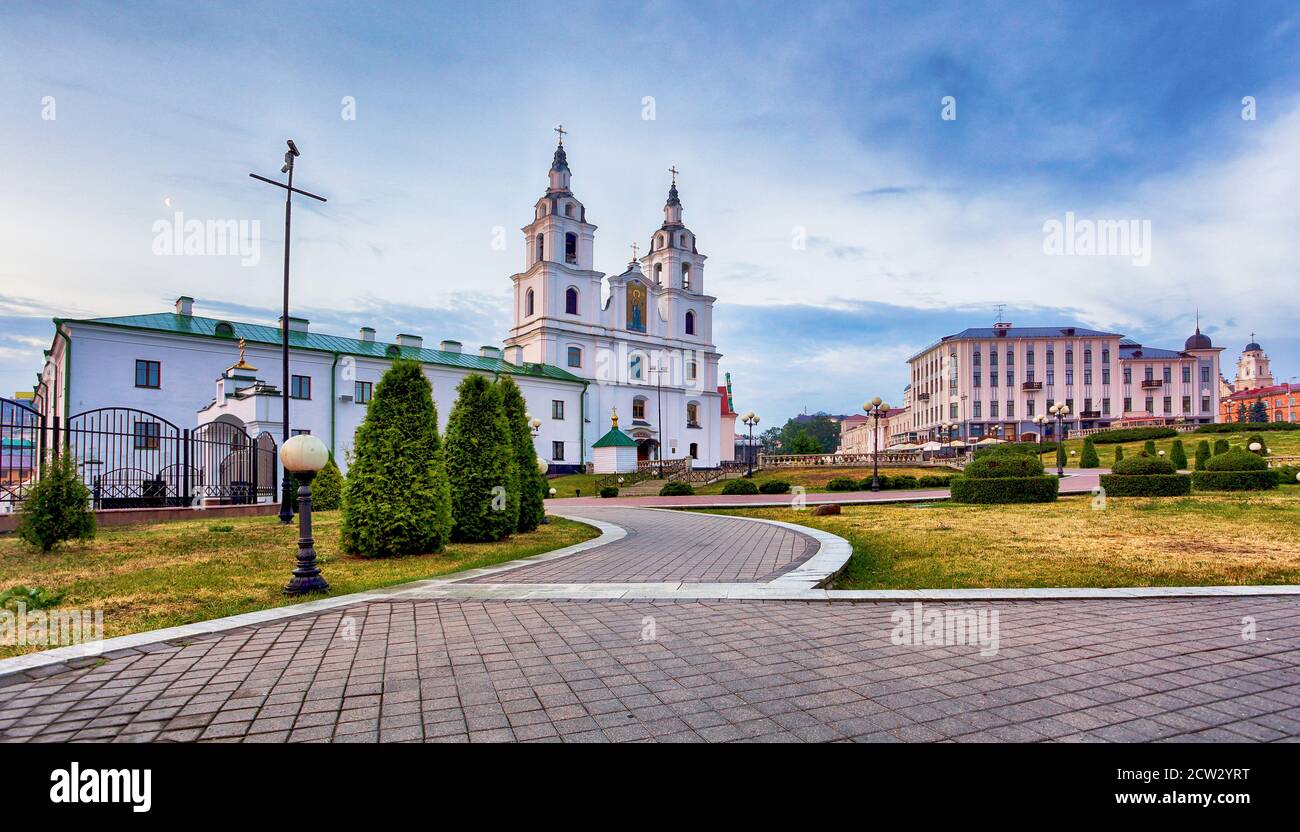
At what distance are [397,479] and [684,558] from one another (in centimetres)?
430

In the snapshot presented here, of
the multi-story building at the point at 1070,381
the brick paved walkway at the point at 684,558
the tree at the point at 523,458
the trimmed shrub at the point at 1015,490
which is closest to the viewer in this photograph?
the brick paved walkway at the point at 684,558

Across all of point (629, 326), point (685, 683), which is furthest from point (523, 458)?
point (629, 326)

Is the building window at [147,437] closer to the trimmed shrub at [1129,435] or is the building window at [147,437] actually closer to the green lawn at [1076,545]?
the green lawn at [1076,545]

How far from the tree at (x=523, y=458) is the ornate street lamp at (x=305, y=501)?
565cm

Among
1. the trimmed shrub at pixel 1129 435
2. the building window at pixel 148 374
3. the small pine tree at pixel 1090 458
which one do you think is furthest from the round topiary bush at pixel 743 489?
the trimmed shrub at pixel 1129 435

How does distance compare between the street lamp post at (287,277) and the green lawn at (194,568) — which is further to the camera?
the street lamp post at (287,277)

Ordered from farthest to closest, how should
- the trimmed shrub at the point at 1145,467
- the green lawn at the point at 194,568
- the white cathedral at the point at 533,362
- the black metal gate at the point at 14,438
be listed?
the white cathedral at the point at 533,362
the trimmed shrub at the point at 1145,467
the black metal gate at the point at 14,438
the green lawn at the point at 194,568

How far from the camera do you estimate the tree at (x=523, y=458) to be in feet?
44.1

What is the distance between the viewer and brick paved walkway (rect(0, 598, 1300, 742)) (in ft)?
10.7

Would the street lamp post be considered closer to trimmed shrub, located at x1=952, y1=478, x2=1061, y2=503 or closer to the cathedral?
trimmed shrub, located at x1=952, y1=478, x2=1061, y2=503
